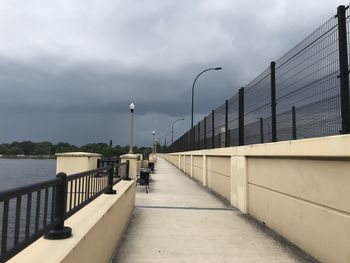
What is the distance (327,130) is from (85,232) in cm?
404

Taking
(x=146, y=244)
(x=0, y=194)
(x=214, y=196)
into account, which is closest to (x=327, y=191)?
(x=146, y=244)

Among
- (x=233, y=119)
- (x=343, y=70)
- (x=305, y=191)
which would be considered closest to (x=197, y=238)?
(x=305, y=191)

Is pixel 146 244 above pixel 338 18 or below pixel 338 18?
below

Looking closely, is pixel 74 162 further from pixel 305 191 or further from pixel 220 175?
pixel 220 175

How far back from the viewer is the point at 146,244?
23.5 ft

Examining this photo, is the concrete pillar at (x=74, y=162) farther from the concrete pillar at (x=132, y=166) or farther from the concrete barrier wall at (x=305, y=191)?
the concrete barrier wall at (x=305, y=191)

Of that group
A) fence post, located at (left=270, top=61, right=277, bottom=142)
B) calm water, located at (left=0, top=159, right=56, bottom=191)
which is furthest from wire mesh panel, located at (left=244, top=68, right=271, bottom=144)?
calm water, located at (left=0, top=159, right=56, bottom=191)

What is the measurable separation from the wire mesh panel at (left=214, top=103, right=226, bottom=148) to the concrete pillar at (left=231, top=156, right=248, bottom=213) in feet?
11.9

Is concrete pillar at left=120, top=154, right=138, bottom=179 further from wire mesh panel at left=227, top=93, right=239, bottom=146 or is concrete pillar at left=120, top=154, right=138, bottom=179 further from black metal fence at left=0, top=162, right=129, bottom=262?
black metal fence at left=0, top=162, right=129, bottom=262

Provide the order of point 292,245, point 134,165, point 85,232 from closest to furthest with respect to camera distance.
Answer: point 85,232 < point 292,245 < point 134,165

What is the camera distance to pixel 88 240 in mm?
4406

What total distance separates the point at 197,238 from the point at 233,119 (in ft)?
22.0

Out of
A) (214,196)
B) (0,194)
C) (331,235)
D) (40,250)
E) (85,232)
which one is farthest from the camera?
(214,196)

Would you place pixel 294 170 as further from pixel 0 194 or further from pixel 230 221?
pixel 0 194
